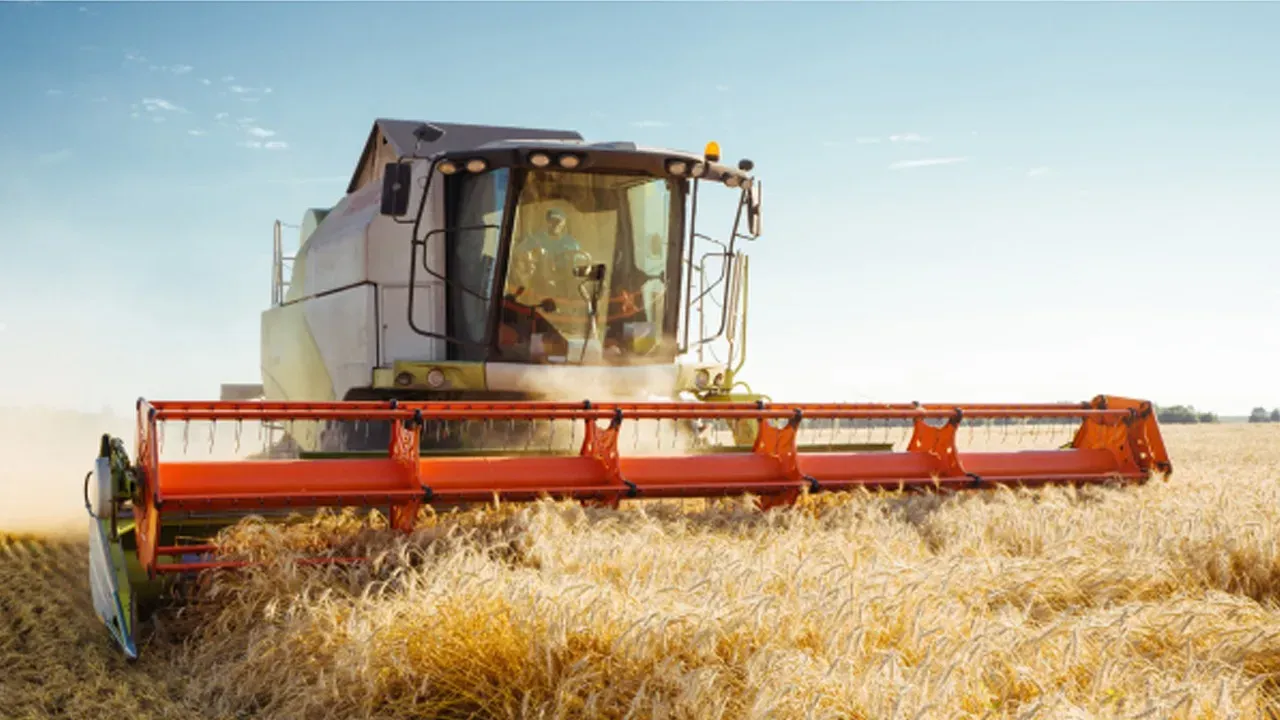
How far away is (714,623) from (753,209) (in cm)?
470

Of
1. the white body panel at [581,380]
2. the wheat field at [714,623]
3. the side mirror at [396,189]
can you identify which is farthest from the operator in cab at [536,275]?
the wheat field at [714,623]

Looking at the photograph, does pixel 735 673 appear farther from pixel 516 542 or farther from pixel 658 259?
pixel 658 259

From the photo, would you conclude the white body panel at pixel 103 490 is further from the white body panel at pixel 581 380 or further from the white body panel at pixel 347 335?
the white body panel at pixel 347 335

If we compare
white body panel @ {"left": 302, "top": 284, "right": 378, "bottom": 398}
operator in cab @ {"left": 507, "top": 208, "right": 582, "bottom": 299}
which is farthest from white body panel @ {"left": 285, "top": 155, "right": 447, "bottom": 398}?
operator in cab @ {"left": 507, "top": 208, "right": 582, "bottom": 299}

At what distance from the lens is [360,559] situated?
423 cm

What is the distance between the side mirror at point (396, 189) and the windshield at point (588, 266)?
0.69 m

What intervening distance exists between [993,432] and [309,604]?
13.4ft

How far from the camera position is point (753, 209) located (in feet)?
23.8

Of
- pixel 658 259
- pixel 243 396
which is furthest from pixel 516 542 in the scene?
pixel 243 396

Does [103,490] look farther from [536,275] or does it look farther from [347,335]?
[347,335]

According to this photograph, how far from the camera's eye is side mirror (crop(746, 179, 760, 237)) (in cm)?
723

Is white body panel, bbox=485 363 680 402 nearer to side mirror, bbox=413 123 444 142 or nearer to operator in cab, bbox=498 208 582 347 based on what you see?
operator in cab, bbox=498 208 582 347

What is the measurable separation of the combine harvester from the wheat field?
0.27 m

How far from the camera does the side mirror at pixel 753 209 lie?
23.7 ft
